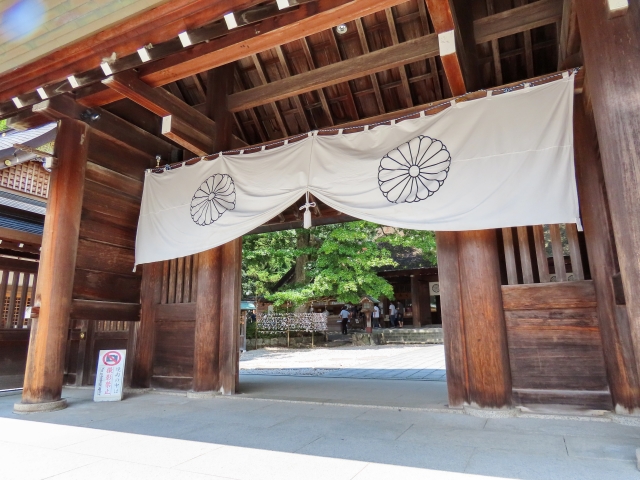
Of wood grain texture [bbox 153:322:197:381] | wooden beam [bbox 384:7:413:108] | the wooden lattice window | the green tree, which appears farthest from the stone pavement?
the green tree

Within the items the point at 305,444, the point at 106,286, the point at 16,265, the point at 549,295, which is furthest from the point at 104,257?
the point at 549,295

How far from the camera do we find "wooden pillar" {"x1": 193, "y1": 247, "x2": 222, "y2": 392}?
5.11m

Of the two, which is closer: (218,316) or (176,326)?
(218,316)

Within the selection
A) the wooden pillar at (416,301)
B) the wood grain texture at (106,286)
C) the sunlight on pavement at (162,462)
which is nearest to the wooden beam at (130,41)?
the wood grain texture at (106,286)

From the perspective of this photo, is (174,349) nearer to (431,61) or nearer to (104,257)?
(104,257)

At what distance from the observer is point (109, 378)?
5.05 meters

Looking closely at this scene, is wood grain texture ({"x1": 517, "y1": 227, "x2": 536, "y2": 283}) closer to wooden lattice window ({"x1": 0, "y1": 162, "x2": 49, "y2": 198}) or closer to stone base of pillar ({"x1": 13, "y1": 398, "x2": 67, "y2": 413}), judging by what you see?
stone base of pillar ({"x1": 13, "y1": 398, "x2": 67, "y2": 413})

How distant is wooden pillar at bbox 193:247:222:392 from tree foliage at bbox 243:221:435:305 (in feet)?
28.8

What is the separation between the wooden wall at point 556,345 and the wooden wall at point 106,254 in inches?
197

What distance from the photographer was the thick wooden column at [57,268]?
14.8ft

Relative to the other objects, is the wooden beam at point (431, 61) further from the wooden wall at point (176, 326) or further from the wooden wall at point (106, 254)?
the wooden wall at point (106, 254)

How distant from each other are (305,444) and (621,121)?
10.4 feet

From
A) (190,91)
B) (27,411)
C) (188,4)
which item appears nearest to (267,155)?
(188,4)

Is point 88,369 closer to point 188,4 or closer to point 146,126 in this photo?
point 146,126
